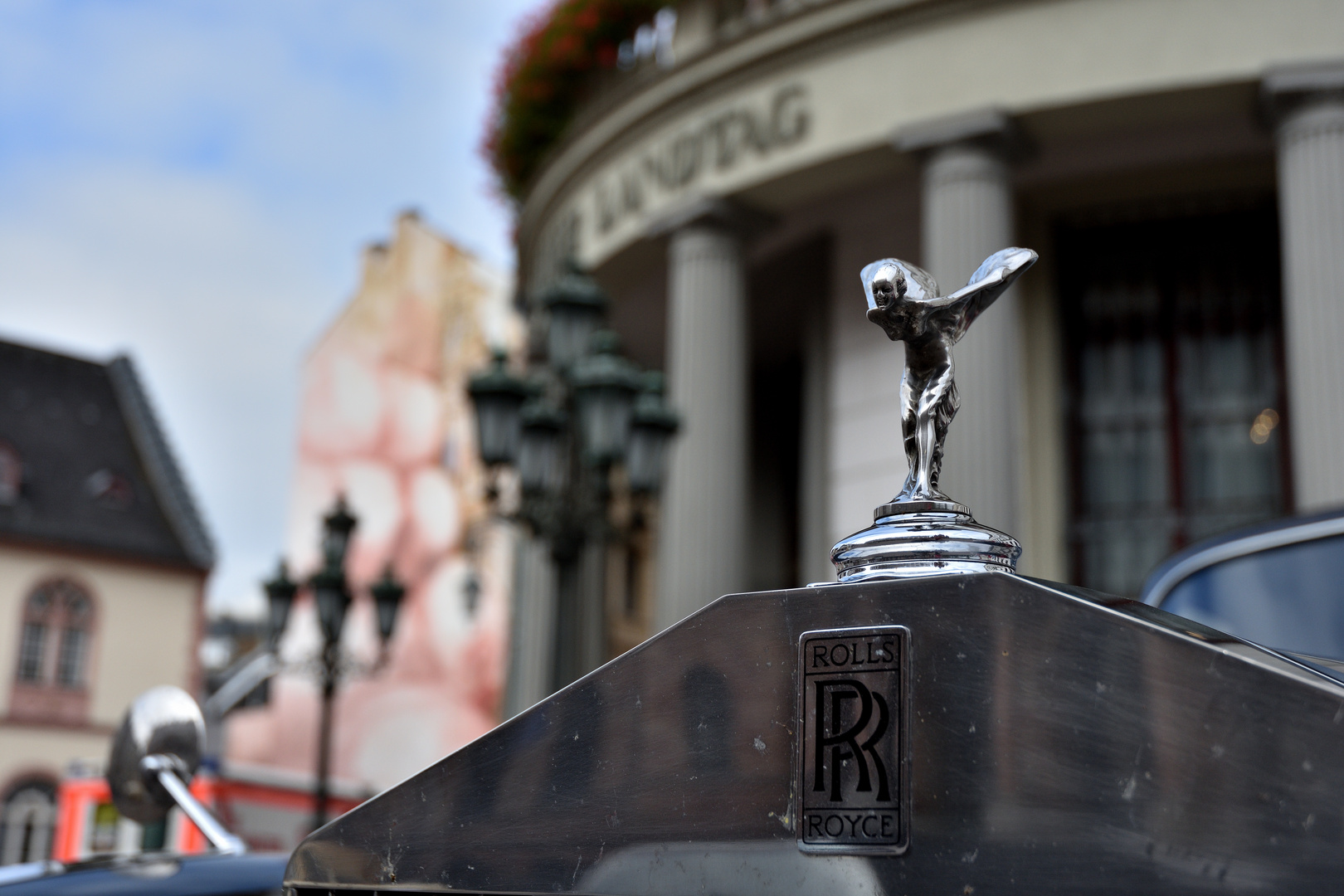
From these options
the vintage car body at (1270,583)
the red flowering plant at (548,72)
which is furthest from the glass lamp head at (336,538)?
the vintage car body at (1270,583)

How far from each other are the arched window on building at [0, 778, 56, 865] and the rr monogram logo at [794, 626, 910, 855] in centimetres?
3024

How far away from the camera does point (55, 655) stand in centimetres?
2925

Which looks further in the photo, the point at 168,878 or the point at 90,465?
the point at 90,465

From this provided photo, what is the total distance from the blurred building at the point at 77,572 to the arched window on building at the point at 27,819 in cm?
2

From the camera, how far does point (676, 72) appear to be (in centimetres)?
1157

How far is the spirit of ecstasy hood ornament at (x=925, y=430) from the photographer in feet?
4.02

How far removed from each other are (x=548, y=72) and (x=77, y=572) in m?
22.0

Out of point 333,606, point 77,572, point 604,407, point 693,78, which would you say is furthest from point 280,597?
point 77,572

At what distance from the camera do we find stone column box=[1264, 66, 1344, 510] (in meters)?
8.46

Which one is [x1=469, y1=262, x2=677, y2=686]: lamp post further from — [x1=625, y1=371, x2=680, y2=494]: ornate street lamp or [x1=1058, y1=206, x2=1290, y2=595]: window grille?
[x1=1058, y1=206, x2=1290, y2=595]: window grille

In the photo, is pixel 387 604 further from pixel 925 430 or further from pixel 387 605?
pixel 925 430

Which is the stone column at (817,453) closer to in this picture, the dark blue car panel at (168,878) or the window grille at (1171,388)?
the window grille at (1171,388)

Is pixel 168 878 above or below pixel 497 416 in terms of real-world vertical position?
below

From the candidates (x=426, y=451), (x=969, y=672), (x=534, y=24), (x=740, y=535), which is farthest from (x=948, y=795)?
(x=426, y=451)
